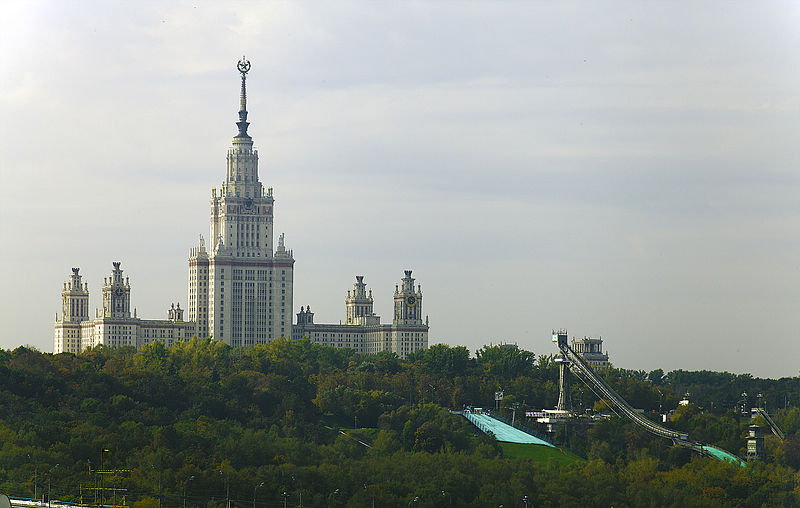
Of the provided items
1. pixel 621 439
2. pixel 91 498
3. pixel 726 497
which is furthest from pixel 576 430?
pixel 91 498

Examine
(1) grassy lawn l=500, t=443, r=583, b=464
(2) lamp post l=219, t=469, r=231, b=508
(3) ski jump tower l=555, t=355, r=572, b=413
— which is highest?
(3) ski jump tower l=555, t=355, r=572, b=413

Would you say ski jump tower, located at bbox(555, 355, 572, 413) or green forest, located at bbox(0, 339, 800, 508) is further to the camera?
ski jump tower, located at bbox(555, 355, 572, 413)

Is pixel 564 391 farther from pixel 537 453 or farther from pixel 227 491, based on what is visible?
pixel 227 491

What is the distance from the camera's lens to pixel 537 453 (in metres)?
175

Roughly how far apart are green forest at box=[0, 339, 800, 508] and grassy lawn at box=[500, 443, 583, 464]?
497 millimetres

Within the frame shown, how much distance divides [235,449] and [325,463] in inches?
308

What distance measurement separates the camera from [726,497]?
140m

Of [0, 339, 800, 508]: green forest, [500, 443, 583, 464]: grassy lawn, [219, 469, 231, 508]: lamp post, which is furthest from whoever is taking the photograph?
[500, 443, 583, 464]: grassy lawn

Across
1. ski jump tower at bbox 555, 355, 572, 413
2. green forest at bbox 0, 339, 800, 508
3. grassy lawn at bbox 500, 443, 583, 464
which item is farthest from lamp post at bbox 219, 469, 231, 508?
ski jump tower at bbox 555, 355, 572, 413

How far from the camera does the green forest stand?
130 metres

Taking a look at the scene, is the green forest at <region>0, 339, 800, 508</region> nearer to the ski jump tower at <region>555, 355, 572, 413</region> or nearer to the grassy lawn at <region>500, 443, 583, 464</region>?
the grassy lawn at <region>500, 443, 583, 464</region>

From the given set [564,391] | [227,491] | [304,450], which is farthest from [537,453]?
[227,491]

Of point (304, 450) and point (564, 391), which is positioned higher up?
point (564, 391)

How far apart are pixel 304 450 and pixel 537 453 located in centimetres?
3228
